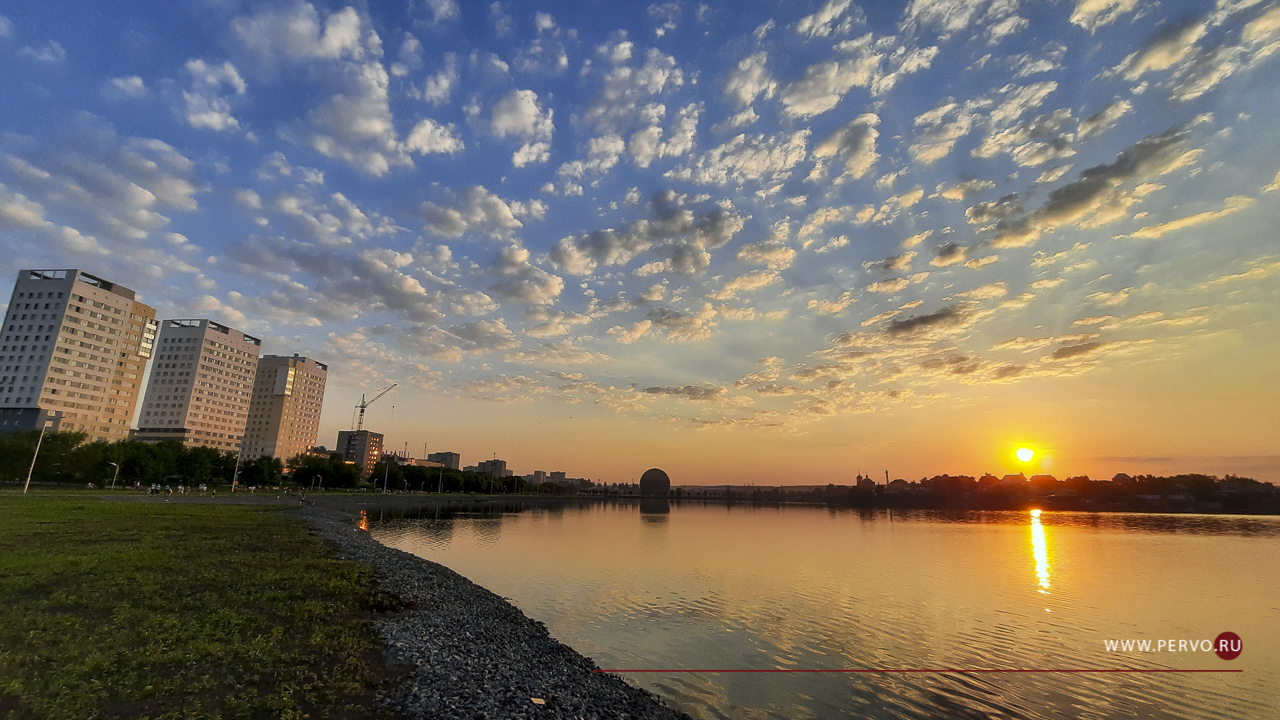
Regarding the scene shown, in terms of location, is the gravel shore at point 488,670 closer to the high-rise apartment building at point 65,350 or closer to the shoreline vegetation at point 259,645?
the shoreline vegetation at point 259,645

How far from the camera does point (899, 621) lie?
3125 centimetres

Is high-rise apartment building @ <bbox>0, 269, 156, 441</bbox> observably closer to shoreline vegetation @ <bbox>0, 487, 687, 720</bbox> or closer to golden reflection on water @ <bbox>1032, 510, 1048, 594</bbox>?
shoreline vegetation @ <bbox>0, 487, 687, 720</bbox>

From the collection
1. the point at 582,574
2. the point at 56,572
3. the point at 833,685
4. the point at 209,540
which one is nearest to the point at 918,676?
the point at 833,685

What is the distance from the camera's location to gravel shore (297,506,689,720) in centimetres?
1415

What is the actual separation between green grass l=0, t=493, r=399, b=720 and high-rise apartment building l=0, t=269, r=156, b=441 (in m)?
210

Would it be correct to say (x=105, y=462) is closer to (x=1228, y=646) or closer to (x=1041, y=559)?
(x=1228, y=646)

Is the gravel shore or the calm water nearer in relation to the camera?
the gravel shore

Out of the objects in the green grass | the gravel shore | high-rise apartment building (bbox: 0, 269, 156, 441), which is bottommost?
the gravel shore

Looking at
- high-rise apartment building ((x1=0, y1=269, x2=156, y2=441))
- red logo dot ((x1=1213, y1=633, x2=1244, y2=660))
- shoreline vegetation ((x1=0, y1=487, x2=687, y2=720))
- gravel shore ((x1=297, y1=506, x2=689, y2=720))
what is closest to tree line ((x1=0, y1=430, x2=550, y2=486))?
high-rise apartment building ((x1=0, y1=269, x2=156, y2=441))

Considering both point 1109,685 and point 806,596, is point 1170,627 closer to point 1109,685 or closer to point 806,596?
point 1109,685

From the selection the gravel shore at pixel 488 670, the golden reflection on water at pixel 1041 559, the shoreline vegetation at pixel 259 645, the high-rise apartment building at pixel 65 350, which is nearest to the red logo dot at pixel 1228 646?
the golden reflection on water at pixel 1041 559

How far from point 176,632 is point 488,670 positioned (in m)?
9.81

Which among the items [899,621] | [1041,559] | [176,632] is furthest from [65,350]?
[1041,559]

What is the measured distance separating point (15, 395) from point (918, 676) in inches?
10340
